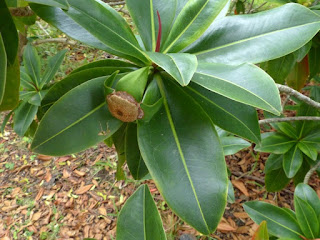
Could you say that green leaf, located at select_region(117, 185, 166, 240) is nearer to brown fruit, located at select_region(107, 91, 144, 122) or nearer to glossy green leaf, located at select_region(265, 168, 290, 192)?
brown fruit, located at select_region(107, 91, 144, 122)

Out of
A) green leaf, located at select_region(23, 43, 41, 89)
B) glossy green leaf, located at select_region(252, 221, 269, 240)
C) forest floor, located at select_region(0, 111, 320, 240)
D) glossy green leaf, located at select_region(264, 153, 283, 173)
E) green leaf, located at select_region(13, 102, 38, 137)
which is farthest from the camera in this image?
forest floor, located at select_region(0, 111, 320, 240)

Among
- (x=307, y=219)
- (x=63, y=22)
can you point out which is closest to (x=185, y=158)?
(x=63, y=22)

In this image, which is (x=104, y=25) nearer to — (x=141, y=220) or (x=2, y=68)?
(x=2, y=68)

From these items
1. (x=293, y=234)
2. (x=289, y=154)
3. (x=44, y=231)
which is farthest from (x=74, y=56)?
(x=293, y=234)

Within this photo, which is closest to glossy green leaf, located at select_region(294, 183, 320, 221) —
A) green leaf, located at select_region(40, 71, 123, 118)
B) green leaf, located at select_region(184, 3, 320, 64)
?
green leaf, located at select_region(184, 3, 320, 64)

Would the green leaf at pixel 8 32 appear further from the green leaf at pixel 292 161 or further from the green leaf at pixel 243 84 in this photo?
the green leaf at pixel 292 161
